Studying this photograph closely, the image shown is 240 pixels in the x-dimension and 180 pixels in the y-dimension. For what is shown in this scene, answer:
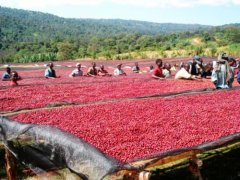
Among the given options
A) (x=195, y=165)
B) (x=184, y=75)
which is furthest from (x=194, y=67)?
(x=195, y=165)

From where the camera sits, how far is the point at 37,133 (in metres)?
5.39

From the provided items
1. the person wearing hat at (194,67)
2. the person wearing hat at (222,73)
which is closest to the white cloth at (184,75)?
the person wearing hat at (194,67)

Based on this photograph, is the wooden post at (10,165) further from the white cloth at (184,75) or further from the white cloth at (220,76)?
the white cloth at (184,75)

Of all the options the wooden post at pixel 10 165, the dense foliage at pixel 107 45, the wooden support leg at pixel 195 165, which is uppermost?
the wooden support leg at pixel 195 165

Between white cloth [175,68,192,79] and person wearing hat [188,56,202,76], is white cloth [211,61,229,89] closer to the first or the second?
white cloth [175,68,192,79]

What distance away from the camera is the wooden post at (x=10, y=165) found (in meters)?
5.99

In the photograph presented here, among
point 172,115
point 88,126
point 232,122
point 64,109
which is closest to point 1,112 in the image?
point 64,109

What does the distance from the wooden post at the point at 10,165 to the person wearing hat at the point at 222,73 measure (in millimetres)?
→ 8922

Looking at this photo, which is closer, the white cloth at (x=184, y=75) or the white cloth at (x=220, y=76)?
the white cloth at (x=220, y=76)

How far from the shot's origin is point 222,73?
13.5 metres

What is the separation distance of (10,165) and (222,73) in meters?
9.11

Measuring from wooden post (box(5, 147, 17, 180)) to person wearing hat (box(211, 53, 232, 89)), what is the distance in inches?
351

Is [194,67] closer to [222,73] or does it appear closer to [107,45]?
[222,73]

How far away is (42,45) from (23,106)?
2988 inches
